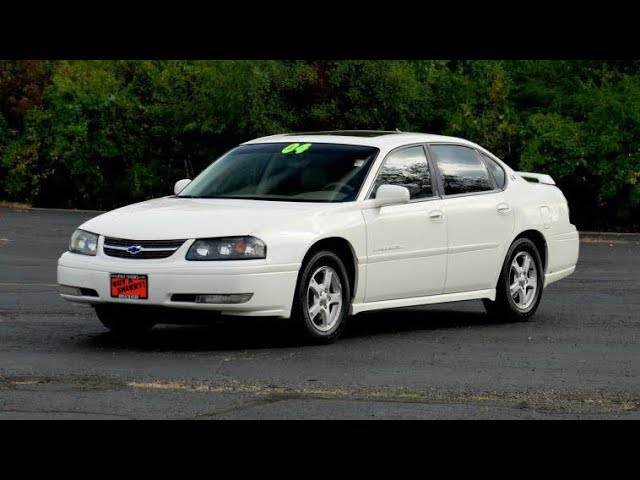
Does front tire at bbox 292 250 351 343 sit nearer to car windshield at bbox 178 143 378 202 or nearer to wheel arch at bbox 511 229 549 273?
car windshield at bbox 178 143 378 202

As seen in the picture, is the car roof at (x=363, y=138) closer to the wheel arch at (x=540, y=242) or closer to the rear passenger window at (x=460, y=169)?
the rear passenger window at (x=460, y=169)

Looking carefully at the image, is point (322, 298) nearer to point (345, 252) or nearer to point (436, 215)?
point (345, 252)

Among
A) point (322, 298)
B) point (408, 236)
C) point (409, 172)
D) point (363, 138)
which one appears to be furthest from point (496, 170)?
point (322, 298)

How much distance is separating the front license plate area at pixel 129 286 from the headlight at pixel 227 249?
382mm

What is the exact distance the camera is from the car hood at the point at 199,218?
11516 millimetres

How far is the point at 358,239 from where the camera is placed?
1225 centimetres

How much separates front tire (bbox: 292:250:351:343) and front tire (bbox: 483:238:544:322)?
84.1 inches

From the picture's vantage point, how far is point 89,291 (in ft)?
38.5

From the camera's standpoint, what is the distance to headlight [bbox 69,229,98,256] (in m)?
11.8

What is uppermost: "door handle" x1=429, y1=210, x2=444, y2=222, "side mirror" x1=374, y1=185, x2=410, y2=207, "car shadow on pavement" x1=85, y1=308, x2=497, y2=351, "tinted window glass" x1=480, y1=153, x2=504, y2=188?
"tinted window glass" x1=480, y1=153, x2=504, y2=188

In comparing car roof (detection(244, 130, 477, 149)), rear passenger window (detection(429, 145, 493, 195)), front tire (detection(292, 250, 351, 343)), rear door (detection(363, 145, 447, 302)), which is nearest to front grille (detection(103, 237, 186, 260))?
front tire (detection(292, 250, 351, 343))
